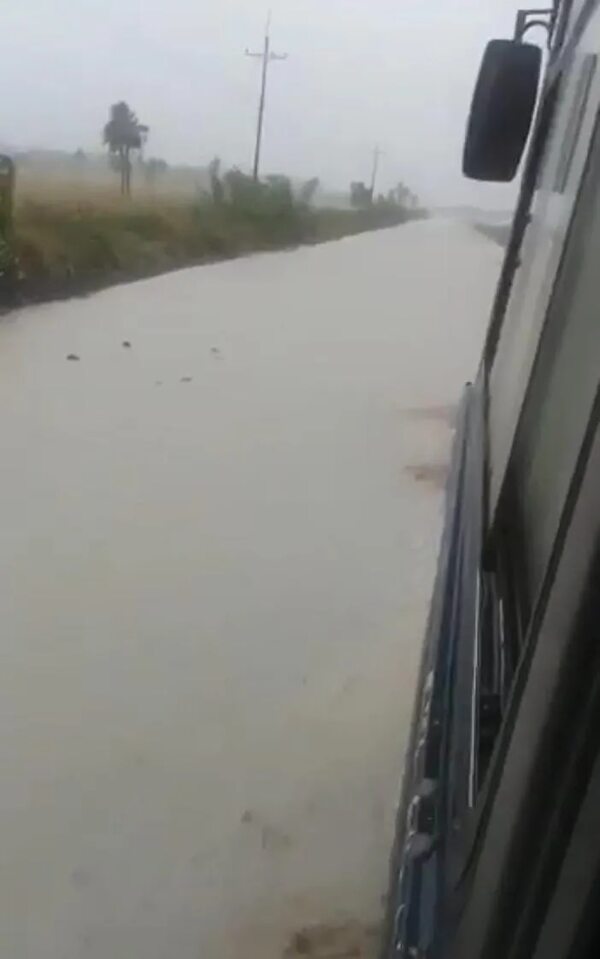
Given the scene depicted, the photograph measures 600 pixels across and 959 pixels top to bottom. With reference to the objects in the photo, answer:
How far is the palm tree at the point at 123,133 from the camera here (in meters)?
2.60

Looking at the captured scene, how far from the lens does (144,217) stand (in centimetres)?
282

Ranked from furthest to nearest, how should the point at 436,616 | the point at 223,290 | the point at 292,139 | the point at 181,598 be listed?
→ the point at 223,290, the point at 292,139, the point at 181,598, the point at 436,616

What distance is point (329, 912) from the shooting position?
1.44 metres

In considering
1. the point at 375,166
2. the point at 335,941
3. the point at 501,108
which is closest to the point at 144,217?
the point at 375,166

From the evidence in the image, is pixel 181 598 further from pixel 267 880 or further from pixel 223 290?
pixel 223 290

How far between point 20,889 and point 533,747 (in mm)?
1236

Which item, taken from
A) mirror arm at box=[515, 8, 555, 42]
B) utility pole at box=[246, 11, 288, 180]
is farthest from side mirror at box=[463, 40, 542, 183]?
utility pole at box=[246, 11, 288, 180]

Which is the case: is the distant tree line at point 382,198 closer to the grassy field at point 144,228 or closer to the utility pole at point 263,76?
the grassy field at point 144,228

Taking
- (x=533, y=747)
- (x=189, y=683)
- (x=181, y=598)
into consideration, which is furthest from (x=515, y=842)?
(x=181, y=598)

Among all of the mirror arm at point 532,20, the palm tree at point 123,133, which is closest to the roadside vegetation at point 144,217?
the palm tree at point 123,133

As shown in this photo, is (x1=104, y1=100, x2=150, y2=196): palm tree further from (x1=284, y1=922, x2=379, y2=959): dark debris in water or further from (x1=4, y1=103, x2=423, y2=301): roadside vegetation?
(x1=284, y1=922, x2=379, y2=959): dark debris in water

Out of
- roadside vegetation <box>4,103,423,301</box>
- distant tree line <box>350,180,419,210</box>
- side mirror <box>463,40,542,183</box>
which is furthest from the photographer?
distant tree line <box>350,180,419,210</box>

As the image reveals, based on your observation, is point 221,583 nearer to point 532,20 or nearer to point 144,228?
point 144,228

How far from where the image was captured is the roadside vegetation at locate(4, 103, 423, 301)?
8.67 ft
